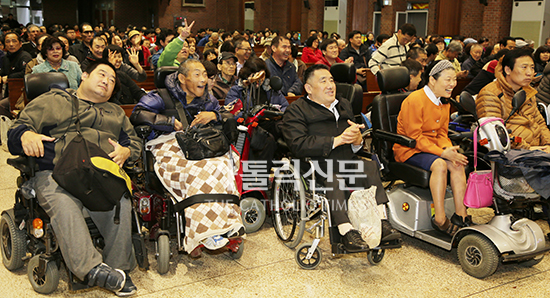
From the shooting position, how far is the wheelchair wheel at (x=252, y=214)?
3.74 metres

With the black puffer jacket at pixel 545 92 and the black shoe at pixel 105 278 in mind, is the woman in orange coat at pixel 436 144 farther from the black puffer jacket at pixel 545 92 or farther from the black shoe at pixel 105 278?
the black shoe at pixel 105 278

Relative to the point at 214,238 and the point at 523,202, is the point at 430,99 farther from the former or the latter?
the point at 214,238

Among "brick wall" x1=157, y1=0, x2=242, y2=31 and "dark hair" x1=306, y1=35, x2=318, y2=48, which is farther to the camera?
"brick wall" x1=157, y1=0, x2=242, y2=31

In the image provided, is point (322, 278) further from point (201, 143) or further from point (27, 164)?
point (27, 164)

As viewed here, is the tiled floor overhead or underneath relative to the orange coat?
underneath

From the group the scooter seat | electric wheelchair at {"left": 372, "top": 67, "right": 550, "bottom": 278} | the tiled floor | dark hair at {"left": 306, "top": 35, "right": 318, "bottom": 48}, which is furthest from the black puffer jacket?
dark hair at {"left": 306, "top": 35, "right": 318, "bottom": 48}

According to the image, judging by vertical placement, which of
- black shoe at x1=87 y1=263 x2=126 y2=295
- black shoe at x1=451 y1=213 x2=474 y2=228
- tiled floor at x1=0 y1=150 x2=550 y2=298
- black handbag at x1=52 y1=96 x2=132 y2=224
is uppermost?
black handbag at x1=52 y1=96 x2=132 y2=224

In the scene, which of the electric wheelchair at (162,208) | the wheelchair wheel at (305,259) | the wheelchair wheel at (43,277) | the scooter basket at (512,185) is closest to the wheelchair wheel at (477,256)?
the scooter basket at (512,185)

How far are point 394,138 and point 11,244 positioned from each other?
252 cm

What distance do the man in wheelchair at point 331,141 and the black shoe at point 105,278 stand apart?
125 cm

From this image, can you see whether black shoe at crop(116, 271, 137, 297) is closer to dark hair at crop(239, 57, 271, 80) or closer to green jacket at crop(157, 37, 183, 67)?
dark hair at crop(239, 57, 271, 80)

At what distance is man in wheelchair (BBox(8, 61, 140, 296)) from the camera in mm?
2541

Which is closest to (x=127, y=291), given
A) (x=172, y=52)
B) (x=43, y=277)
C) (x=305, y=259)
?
(x=43, y=277)

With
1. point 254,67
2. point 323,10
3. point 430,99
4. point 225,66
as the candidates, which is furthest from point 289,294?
point 323,10
